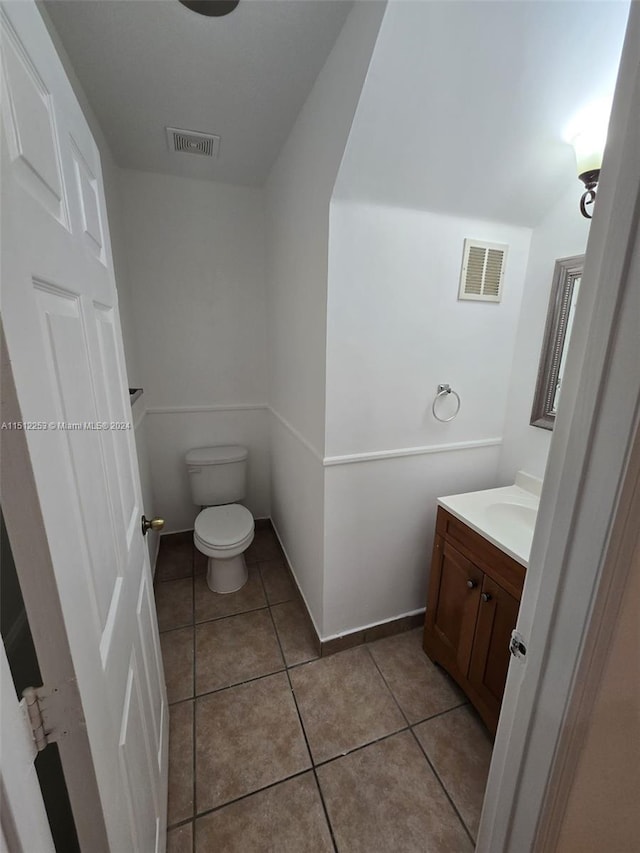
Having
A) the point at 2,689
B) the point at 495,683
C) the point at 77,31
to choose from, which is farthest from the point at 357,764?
the point at 77,31

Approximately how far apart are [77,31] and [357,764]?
2660 mm

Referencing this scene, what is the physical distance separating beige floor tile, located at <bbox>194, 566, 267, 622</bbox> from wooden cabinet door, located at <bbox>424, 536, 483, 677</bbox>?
965mm

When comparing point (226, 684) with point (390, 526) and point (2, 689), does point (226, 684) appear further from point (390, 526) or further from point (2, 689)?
point (2, 689)

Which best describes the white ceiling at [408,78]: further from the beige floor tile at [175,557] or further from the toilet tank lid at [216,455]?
the beige floor tile at [175,557]

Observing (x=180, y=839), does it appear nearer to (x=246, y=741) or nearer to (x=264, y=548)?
(x=246, y=741)

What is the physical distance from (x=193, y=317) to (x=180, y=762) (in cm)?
222

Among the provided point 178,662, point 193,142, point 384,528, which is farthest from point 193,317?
point 178,662

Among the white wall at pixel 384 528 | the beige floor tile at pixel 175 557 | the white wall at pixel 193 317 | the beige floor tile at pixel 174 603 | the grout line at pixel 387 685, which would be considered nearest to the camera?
the grout line at pixel 387 685

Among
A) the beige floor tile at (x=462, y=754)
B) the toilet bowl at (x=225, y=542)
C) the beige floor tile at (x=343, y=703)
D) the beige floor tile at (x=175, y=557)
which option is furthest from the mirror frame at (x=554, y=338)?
the beige floor tile at (x=175, y=557)

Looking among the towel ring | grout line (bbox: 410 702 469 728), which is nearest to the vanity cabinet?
grout line (bbox: 410 702 469 728)

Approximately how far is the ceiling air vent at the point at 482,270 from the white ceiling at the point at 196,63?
34.9 inches

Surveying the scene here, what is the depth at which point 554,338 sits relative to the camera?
59.4 inches

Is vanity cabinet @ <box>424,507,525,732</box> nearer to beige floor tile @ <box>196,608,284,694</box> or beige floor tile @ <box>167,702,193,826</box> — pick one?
beige floor tile @ <box>196,608,284,694</box>

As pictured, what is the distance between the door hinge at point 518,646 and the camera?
2.31 feet
